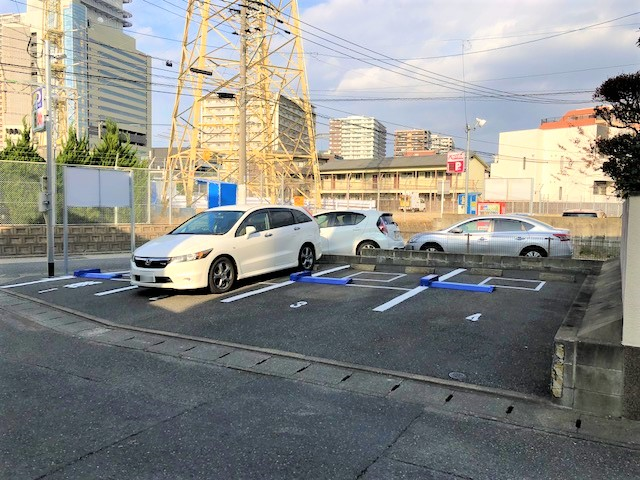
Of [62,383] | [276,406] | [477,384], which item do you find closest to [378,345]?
[477,384]

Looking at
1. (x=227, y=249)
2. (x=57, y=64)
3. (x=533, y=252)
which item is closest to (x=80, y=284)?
(x=227, y=249)

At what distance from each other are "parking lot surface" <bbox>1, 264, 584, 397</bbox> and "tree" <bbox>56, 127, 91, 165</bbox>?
54.0 feet

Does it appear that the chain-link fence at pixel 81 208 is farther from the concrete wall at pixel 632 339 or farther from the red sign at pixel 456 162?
the red sign at pixel 456 162

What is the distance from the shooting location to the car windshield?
9.46 metres

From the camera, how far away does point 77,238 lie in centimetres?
1728

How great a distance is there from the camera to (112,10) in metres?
102

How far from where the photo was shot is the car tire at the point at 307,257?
1103 centimetres

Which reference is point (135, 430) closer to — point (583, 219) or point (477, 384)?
point (477, 384)

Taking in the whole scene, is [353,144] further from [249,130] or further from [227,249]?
[227,249]

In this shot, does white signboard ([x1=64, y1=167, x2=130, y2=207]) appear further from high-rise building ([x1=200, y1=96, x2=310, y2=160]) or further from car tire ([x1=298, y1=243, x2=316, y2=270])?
high-rise building ([x1=200, y1=96, x2=310, y2=160])

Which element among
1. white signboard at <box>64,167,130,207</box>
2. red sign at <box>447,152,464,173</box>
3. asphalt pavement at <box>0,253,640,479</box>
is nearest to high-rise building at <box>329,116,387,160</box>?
red sign at <box>447,152,464,173</box>

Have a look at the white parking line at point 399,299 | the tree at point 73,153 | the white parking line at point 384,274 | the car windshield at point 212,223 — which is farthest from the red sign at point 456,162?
the car windshield at point 212,223

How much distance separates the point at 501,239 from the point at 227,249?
27.9 ft

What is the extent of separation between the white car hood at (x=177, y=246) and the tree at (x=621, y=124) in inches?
245
